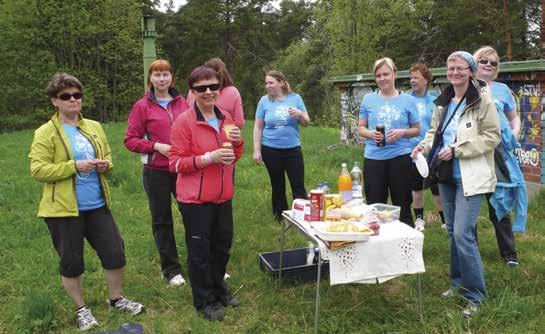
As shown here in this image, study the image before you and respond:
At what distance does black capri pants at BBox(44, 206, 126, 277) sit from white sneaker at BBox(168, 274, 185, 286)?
76cm

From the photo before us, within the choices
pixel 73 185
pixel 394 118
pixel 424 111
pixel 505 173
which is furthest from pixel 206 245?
pixel 424 111

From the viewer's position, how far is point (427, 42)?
1032 inches

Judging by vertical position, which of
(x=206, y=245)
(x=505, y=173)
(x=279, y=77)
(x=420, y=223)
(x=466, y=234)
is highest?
(x=279, y=77)

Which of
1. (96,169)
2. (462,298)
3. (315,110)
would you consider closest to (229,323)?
(96,169)

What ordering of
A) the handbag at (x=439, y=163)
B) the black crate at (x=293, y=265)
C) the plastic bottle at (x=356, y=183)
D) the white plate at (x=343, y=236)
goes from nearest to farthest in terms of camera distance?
the white plate at (x=343, y=236)
the handbag at (x=439, y=163)
the plastic bottle at (x=356, y=183)
the black crate at (x=293, y=265)

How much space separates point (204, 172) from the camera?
11.1ft

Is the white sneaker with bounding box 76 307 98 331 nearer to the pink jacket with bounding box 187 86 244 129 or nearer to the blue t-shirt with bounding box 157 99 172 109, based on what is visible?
the blue t-shirt with bounding box 157 99 172 109

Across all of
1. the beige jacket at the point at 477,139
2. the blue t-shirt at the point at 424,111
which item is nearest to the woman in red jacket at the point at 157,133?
the beige jacket at the point at 477,139

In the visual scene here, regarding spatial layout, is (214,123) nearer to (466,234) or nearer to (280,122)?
(466,234)

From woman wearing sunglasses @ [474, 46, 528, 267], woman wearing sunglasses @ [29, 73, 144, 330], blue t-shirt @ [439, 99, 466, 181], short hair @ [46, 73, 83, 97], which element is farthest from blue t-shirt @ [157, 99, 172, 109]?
woman wearing sunglasses @ [474, 46, 528, 267]

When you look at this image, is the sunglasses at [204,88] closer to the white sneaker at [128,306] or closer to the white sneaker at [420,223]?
the white sneaker at [128,306]

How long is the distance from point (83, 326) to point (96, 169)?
45.7 inches

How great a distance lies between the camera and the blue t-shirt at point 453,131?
3.37 metres

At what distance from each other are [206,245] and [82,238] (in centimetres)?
88
